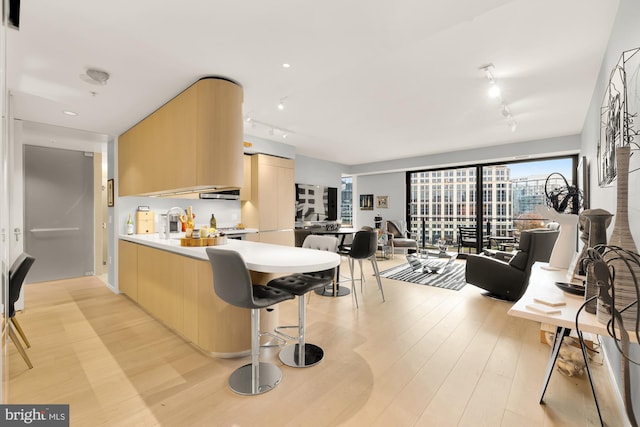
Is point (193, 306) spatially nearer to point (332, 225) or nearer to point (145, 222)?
point (145, 222)

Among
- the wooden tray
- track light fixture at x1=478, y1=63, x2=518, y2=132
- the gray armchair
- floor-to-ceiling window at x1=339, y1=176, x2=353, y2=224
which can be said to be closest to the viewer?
the wooden tray

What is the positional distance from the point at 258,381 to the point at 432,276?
13.2 feet

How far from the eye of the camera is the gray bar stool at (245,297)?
177 cm

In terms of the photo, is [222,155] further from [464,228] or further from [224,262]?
[464,228]

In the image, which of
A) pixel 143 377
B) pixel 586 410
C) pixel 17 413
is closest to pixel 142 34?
pixel 17 413

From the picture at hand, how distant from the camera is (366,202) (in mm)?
8602

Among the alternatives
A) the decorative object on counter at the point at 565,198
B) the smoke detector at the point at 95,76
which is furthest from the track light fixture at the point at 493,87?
the smoke detector at the point at 95,76

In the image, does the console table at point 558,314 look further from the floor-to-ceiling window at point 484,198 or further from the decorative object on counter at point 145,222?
the decorative object on counter at point 145,222

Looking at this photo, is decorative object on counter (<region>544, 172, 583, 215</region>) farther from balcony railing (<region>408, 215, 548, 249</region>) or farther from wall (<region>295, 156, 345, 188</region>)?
wall (<region>295, 156, 345, 188</region>)

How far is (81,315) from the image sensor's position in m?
3.39

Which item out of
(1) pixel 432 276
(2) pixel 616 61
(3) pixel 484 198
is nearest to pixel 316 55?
(2) pixel 616 61

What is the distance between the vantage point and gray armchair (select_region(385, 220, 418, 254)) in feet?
23.2

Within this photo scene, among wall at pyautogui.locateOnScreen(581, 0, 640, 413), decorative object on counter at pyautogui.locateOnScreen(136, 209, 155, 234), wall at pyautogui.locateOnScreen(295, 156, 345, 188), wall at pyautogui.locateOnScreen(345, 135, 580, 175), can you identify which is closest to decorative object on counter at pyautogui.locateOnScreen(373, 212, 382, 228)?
wall at pyautogui.locateOnScreen(345, 135, 580, 175)

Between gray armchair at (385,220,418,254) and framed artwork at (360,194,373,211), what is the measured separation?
101cm
